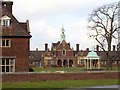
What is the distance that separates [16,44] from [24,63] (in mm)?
2404

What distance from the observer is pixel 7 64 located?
40.4m

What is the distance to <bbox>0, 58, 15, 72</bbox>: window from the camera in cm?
4026

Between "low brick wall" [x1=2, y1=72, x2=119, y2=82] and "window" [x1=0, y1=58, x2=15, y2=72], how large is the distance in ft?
21.1

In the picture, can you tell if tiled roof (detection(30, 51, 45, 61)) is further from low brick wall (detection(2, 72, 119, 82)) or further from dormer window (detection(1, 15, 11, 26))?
low brick wall (detection(2, 72, 119, 82))

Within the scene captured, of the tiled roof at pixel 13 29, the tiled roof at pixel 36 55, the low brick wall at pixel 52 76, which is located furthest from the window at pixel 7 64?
the tiled roof at pixel 36 55

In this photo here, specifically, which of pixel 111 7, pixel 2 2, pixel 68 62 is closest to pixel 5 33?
pixel 2 2

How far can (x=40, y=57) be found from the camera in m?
114

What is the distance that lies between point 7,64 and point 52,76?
7.40 metres

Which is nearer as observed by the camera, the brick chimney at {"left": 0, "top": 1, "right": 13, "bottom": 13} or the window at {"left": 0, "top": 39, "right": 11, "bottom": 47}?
the window at {"left": 0, "top": 39, "right": 11, "bottom": 47}

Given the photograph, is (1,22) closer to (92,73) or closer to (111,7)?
(92,73)

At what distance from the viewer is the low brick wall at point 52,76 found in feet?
111

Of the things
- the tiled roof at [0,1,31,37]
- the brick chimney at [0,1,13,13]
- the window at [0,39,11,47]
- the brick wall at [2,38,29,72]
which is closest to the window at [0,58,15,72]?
the brick wall at [2,38,29,72]

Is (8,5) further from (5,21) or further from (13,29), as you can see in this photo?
(13,29)

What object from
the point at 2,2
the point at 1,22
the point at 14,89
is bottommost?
the point at 14,89
